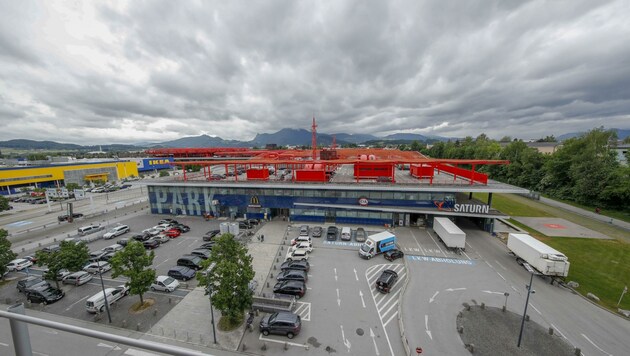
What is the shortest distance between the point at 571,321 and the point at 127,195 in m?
94.3

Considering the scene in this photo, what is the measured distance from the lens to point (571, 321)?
21234 mm

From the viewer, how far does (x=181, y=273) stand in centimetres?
2739

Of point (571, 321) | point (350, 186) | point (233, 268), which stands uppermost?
point (350, 186)

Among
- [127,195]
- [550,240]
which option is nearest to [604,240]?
[550,240]

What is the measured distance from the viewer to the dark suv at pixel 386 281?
2462cm

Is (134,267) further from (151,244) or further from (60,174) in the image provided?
(60,174)

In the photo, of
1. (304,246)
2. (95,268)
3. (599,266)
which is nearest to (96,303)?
(95,268)

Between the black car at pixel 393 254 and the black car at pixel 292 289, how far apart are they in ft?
40.3

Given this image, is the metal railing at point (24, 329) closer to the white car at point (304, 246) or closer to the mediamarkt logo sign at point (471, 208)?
the white car at point (304, 246)

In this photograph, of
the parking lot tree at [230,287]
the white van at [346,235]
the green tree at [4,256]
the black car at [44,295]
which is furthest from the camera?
the white van at [346,235]

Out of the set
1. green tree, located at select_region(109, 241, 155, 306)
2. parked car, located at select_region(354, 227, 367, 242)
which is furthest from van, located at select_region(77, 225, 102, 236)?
parked car, located at select_region(354, 227, 367, 242)

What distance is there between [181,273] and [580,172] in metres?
88.9

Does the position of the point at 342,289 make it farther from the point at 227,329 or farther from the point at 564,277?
the point at 564,277

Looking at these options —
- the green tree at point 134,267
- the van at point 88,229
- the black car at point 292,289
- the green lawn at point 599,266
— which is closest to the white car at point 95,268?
the green tree at point 134,267
